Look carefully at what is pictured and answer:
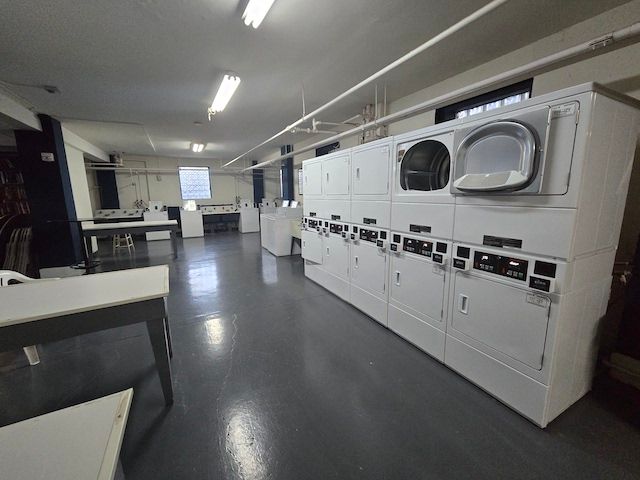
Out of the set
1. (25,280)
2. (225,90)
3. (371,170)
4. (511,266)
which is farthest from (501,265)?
(25,280)

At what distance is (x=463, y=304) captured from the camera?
2000 mm

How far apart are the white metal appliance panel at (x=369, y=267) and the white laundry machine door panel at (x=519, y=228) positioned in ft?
3.12

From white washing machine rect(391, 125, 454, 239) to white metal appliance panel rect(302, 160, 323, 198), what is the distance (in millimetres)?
1549

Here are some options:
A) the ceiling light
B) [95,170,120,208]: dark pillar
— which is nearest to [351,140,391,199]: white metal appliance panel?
the ceiling light

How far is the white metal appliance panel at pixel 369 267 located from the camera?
2814 mm

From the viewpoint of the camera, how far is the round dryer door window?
95.9 inches

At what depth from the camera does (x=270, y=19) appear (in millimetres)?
2127

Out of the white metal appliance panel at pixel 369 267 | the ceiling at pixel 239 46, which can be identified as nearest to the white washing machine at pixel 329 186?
the white metal appliance panel at pixel 369 267

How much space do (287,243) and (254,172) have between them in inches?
229

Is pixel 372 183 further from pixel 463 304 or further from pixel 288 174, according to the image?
pixel 288 174

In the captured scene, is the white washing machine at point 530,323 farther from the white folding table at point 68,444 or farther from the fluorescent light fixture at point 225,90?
the fluorescent light fixture at point 225,90

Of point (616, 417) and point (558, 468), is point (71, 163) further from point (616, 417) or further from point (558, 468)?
point (616, 417)

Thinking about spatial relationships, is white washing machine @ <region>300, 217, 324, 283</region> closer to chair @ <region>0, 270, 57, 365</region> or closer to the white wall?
chair @ <region>0, 270, 57, 365</region>

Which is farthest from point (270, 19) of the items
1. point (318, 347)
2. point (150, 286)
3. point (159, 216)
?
point (159, 216)
